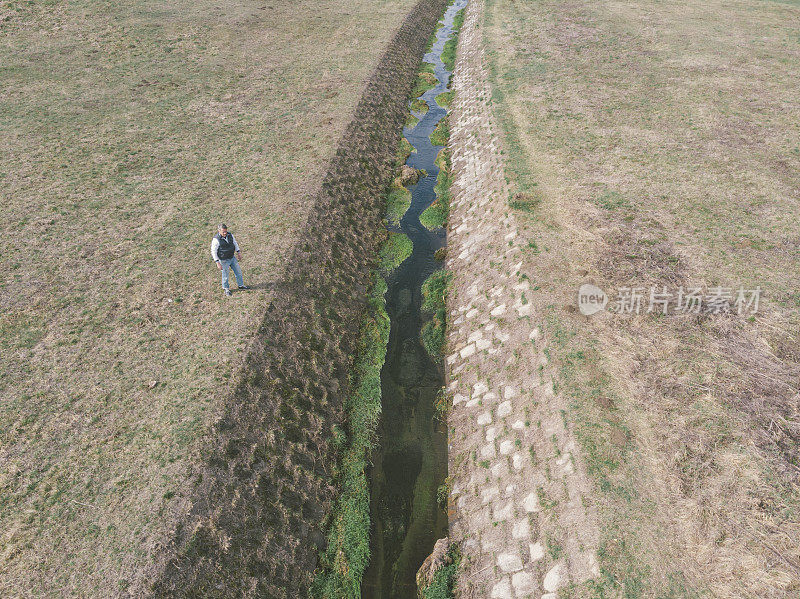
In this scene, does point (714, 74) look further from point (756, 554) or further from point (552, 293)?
point (756, 554)

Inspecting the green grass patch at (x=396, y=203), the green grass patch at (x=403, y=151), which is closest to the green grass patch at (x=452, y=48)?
the green grass patch at (x=403, y=151)

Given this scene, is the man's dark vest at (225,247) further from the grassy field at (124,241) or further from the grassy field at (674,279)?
the grassy field at (674,279)

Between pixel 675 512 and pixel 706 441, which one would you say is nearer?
pixel 675 512

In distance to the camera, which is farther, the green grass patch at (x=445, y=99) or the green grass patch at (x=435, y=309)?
the green grass patch at (x=445, y=99)

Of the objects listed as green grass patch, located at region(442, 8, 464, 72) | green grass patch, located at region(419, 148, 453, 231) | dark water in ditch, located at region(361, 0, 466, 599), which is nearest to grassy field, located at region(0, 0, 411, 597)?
dark water in ditch, located at region(361, 0, 466, 599)

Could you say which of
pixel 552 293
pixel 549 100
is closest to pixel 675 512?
pixel 552 293

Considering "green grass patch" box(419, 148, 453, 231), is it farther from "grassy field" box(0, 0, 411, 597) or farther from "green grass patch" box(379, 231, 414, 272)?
"grassy field" box(0, 0, 411, 597)
